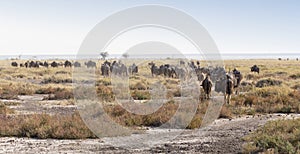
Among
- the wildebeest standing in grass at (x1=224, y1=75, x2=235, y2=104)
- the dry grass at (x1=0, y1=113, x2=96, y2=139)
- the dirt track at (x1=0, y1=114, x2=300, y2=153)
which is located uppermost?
the wildebeest standing in grass at (x1=224, y1=75, x2=235, y2=104)

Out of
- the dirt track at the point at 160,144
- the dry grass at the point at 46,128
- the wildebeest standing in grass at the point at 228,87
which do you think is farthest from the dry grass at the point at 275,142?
the wildebeest standing in grass at the point at 228,87

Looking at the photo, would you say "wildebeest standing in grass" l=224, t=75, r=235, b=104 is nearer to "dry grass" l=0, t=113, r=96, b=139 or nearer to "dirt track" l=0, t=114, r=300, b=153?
"dirt track" l=0, t=114, r=300, b=153

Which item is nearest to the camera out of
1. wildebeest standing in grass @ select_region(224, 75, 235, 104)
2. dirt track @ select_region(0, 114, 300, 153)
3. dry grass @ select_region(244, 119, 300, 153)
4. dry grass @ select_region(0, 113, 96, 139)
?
dry grass @ select_region(244, 119, 300, 153)

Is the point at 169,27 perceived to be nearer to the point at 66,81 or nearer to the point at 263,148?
the point at 263,148

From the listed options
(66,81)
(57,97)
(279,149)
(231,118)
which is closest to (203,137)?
(279,149)

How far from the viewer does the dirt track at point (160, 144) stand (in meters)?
12.0

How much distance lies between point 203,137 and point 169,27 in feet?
13.7

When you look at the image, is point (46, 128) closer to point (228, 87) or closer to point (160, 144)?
point (160, 144)

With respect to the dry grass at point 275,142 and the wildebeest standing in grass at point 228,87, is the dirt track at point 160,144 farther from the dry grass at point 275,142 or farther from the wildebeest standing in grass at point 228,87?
the wildebeest standing in grass at point 228,87

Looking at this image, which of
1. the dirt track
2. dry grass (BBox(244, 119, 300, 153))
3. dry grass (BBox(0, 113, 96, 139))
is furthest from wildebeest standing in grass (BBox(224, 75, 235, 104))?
dry grass (BBox(0, 113, 96, 139))

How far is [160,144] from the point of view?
12.9 meters

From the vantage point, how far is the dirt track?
12.0 m

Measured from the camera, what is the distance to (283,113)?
20172mm

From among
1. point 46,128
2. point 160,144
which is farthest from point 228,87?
point 46,128
